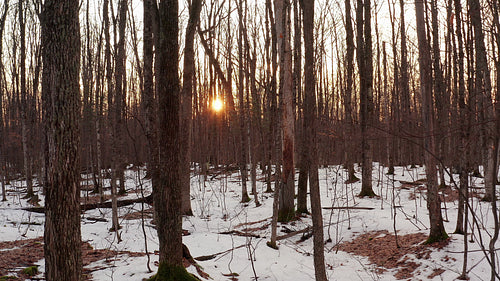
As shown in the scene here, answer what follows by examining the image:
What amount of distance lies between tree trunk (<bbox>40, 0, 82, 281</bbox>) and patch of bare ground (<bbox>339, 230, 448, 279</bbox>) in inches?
199

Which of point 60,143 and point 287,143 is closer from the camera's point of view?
point 60,143

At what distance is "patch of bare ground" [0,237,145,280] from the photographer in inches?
211

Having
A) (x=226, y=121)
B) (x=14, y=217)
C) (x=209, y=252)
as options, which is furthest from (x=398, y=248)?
(x=226, y=121)

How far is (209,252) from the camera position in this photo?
6672 millimetres

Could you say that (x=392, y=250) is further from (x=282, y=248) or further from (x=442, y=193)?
(x=442, y=193)

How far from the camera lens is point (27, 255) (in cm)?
647

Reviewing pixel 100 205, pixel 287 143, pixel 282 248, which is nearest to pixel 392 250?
pixel 282 248

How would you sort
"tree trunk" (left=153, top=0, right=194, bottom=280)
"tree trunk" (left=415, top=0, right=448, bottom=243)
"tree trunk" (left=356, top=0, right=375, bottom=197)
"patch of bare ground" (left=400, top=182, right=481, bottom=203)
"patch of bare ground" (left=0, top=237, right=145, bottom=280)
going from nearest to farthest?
"tree trunk" (left=153, top=0, right=194, bottom=280) < "patch of bare ground" (left=0, top=237, right=145, bottom=280) < "tree trunk" (left=415, top=0, right=448, bottom=243) < "patch of bare ground" (left=400, top=182, right=481, bottom=203) < "tree trunk" (left=356, top=0, right=375, bottom=197)

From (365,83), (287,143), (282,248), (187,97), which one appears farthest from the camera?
(365,83)

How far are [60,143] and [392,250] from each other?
20.6 ft

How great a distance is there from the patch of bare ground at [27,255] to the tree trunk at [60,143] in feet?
6.04

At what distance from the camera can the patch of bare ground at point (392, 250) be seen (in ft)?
19.3

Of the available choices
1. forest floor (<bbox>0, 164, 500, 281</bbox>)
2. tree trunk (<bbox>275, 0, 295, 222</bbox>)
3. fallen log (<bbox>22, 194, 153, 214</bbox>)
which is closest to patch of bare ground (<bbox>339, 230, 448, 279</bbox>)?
forest floor (<bbox>0, 164, 500, 281</bbox>)

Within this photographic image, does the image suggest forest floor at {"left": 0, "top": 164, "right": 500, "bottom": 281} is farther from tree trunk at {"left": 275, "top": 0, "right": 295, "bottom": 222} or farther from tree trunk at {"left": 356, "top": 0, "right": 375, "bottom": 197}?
tree trunk at {"left": 356, "top": 0, "right": 375, "bottom": 197}
